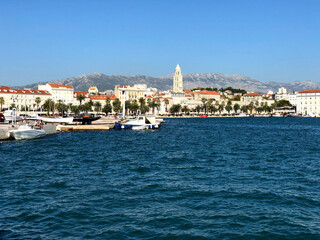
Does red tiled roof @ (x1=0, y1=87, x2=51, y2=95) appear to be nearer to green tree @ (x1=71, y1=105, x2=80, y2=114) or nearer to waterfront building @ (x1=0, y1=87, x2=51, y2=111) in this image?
waterfront building @ (x1=0, y1=87, x2=51, y2=111)

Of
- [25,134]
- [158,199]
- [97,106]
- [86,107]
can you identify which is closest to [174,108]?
[97,106]

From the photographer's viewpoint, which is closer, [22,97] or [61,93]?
[22,97]

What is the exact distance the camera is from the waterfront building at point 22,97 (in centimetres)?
14150

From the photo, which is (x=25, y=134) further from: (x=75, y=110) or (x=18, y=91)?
(x=18, y=91)

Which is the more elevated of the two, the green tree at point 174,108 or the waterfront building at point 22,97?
the waterfront building at point 22,97

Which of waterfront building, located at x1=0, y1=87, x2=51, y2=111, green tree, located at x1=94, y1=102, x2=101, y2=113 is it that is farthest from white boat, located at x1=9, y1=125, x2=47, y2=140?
green tree, located at x1=94, y1=102, x2=101, y2=113

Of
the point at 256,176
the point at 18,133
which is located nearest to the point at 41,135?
the point at 18,133

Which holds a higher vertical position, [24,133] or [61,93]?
[61,93]

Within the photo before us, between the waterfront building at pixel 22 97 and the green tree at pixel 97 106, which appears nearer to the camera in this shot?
the waterfront building at pixel 22 97

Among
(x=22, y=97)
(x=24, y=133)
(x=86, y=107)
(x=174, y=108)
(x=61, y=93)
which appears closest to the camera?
(x=24, y=133)

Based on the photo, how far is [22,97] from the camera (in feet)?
486

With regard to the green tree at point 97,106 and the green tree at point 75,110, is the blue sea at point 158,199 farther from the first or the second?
the green tree at point 97,106

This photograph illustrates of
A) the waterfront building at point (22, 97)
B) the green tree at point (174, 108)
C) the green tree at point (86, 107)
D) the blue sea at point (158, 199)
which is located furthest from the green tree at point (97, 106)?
the blue sea at point (158, 199)

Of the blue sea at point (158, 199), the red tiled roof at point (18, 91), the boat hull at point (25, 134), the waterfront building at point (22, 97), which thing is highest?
the red tiled roof at point (18, 91)
